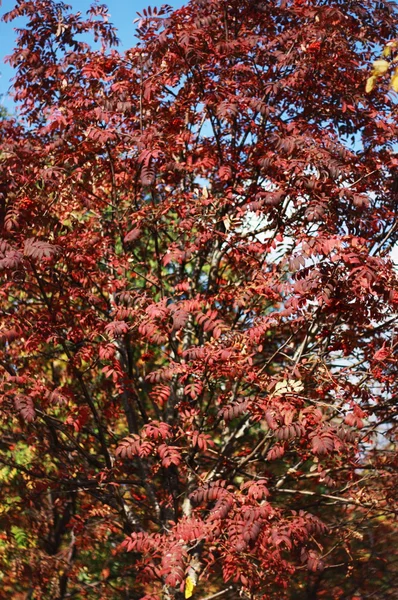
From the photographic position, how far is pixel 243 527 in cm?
457

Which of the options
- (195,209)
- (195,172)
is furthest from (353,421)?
(195,172)

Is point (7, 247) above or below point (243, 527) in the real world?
above

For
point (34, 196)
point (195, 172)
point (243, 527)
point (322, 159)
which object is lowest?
point (243, 527)

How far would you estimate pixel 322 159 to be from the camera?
5258 mm

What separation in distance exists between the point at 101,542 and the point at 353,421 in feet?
15.7

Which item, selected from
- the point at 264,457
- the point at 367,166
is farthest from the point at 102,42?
the point at 264,457

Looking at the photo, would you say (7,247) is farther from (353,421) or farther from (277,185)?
(353,421)

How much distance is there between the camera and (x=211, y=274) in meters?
7.09

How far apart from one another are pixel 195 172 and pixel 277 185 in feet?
5.23

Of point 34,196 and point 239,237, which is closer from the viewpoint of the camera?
point 34,196

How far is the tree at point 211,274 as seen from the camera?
512cm

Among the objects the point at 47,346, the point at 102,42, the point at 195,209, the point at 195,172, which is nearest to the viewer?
the point at 195,209

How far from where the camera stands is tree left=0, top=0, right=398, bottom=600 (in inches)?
202

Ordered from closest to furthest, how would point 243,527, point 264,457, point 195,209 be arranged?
point 243,527
point 195,209
point 264,457
